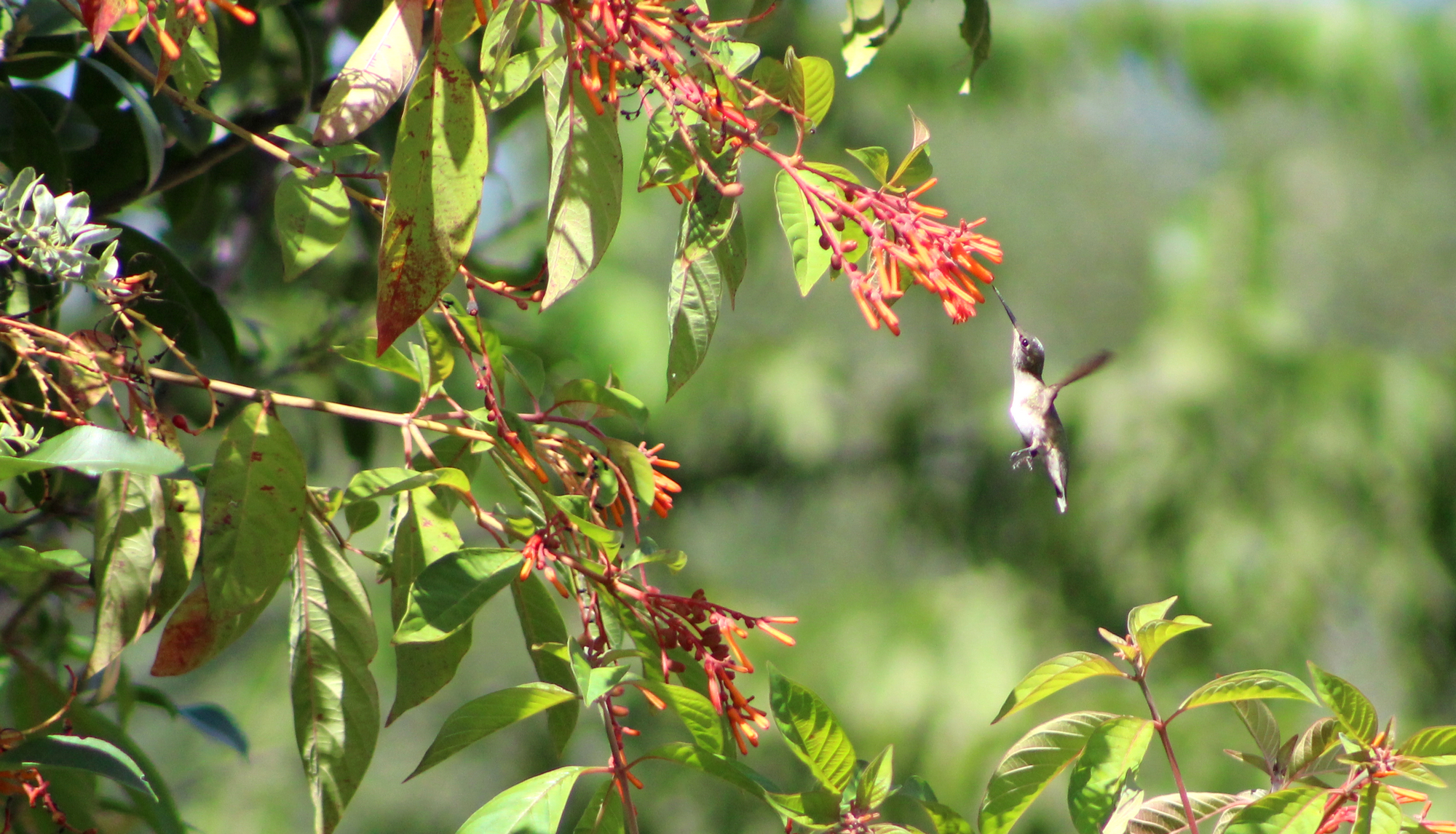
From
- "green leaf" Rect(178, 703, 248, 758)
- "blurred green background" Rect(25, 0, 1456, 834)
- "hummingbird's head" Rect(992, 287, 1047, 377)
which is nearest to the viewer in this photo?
"hummingbird's head" Rect(992, 287, 1047, 377)

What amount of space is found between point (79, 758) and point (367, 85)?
1.21ft

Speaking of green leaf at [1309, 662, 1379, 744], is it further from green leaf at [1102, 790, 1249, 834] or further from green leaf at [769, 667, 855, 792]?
green leaf at [769, 667, 855, 792]

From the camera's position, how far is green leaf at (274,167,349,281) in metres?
0.56

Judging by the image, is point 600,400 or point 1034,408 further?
point 1034,408

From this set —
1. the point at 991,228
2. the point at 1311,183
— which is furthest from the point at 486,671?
the point at 1311,183

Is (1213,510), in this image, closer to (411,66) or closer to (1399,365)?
Answer: (1399,365)

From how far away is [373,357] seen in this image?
0.64 meters

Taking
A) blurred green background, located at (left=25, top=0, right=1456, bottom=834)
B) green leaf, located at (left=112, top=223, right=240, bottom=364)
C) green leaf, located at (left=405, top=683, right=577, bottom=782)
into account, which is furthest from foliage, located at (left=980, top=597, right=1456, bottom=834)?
blurred green background, located at (left=25, top=0, right=1456, bottom=834)

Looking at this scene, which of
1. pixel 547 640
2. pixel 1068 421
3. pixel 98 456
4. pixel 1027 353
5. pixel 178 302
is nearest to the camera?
pixel 98 456

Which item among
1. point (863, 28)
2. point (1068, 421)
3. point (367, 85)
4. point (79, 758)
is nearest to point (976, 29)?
point (863, 28)

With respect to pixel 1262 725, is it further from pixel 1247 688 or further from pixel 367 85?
pixel 367 85

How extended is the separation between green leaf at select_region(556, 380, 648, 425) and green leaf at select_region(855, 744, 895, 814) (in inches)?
9.7

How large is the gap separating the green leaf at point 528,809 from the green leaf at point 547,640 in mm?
70

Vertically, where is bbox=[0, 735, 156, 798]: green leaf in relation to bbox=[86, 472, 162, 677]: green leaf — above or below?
below
